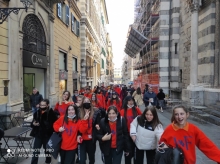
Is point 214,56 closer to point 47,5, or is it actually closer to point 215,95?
point 215,95

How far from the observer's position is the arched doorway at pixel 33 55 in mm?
11398

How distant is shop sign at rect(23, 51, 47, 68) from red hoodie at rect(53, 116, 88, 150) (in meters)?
7.48

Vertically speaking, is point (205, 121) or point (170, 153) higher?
point (170, 153)

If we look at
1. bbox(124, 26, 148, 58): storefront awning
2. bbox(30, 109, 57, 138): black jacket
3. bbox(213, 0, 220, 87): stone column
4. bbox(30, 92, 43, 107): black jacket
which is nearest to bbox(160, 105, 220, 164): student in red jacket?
bbox(30, 109, 57, 138): black jacket

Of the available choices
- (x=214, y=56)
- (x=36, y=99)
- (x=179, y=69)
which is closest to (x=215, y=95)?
(x=214, y=56)

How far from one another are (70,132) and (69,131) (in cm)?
3

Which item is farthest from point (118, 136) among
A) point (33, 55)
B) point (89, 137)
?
point (33, 55)

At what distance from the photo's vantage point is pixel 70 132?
14.4 ft

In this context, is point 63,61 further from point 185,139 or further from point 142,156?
point 185,139

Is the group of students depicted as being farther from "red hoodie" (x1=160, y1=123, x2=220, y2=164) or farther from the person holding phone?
"red hoodie" (x1=160, y1=123, x2=220, y2=164)

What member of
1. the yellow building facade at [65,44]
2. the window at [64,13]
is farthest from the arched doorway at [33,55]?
the window at [64,13]

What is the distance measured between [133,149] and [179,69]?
16.5 m

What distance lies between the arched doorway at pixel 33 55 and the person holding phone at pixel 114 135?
7.93 m

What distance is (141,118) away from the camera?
414 cm
